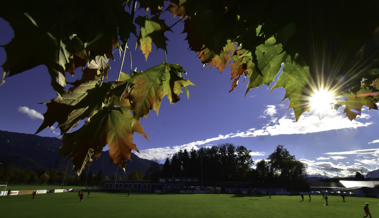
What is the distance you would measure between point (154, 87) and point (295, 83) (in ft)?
2.18

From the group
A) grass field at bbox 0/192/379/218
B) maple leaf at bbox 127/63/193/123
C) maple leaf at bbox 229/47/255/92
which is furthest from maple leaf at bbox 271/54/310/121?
grass field at bbox 0/192/379/218

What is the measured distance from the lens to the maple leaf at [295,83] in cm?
84

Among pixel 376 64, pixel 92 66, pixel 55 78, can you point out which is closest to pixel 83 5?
pixel 55 78

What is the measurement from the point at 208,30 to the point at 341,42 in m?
0.43

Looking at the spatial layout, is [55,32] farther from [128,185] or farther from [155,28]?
[128,185]

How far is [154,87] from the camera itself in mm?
966

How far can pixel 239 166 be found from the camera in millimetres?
67812

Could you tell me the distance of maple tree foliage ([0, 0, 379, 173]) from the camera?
53 centimetres

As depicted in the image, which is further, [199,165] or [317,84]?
[199,165]

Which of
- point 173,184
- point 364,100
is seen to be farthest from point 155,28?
point 173,184

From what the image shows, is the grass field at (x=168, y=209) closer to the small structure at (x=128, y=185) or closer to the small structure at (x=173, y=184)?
the small structure at (x=173, y=184)

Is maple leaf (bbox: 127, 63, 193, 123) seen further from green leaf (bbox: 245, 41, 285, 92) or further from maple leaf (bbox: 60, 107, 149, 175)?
green leaf (bbox: 245, 41, 285, 92)

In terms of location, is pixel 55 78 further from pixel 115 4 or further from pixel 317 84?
pixel 317 84

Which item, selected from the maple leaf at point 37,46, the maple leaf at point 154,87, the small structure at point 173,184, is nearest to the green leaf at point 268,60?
the maple leaf at point 154,87
